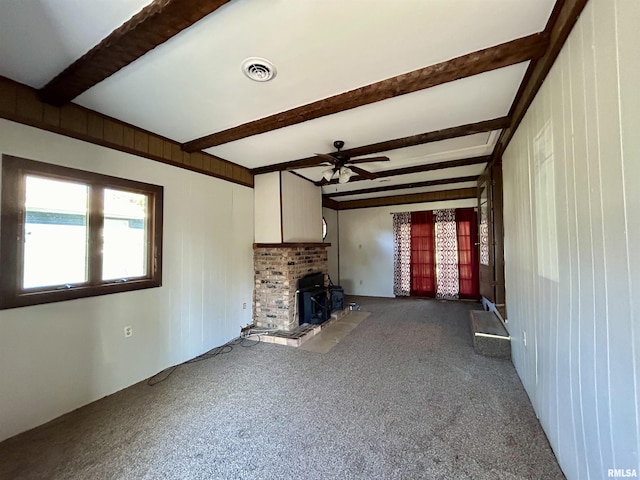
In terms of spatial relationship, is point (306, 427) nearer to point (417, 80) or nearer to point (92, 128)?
point (417, 80)

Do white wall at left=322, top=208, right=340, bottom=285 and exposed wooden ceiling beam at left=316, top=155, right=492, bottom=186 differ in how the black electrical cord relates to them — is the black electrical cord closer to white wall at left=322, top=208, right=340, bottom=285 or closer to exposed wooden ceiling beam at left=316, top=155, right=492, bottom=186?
exposed wooden ceiling beam at left=316, top=155, right=492, bottom=186

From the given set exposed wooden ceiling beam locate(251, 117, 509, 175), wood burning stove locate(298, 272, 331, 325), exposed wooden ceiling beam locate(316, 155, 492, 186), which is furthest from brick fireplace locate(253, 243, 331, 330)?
exposed wooden ceiling beam locate(316, 155, 492, 186)

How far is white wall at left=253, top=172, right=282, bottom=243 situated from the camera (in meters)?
4.26

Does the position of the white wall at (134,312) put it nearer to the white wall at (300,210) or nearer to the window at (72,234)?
the window at (72,234)

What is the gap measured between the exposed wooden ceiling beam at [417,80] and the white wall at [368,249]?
4982 mm

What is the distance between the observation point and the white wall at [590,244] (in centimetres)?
96

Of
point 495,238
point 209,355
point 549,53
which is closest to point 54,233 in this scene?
point 209,355

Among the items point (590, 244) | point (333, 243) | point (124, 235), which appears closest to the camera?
point (590, 244)

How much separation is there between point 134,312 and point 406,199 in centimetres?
605

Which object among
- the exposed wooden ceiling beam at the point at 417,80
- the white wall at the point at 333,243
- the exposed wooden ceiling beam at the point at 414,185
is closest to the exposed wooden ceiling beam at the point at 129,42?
the exposed wooden ceiling beam at the point at 417,80

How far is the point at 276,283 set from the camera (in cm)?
422

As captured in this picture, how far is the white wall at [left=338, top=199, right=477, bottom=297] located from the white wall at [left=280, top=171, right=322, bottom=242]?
2.27 meters

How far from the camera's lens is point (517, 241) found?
2674mm

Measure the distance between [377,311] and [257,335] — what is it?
265cm
